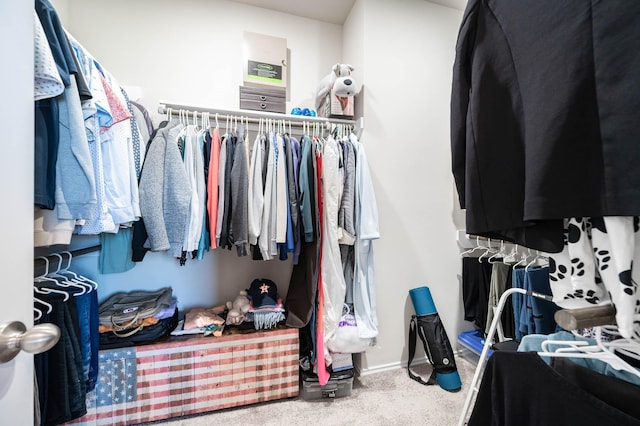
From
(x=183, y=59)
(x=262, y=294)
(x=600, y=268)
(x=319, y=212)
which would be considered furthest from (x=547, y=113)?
(x=183, y=59)

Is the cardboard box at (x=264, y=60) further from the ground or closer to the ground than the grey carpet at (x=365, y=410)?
further from the ground

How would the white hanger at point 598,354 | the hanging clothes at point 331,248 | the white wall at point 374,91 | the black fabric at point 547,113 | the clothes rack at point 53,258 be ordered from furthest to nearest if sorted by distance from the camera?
the white wall at point 374,91, the hanging clothes at point 331,248, the clothes rack at point 53,258, the white hanger at point 598,354, the black fabric at point 547,113

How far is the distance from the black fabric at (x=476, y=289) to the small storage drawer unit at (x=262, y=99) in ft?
5.89

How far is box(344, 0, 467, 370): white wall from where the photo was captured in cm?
191

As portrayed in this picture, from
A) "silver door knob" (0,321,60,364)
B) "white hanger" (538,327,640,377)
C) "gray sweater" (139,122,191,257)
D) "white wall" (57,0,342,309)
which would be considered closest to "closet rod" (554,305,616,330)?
"white hanger" (538,327,640,377)

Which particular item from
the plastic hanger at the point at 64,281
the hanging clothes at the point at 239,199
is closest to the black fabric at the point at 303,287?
the hanging clothes at the point at 239,199

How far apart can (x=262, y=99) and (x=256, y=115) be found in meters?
0.13

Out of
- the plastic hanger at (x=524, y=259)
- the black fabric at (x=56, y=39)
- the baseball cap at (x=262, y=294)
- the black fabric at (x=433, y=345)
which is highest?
the black fabric at (x=56, y=39)

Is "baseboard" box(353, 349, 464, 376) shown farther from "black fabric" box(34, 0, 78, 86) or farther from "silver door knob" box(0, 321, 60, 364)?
"black fabric" box(34, 0, 78, 86)

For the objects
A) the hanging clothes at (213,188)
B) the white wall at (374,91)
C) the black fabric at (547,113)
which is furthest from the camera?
the white wall at (374,91)

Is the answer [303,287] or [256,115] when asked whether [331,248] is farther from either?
[256,115]

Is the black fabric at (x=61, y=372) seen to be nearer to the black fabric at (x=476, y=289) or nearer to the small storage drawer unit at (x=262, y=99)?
the small storage drawer unit at (x=262, y=99)

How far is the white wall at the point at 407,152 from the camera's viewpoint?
6.28 feet

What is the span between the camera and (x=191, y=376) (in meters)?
1.46
